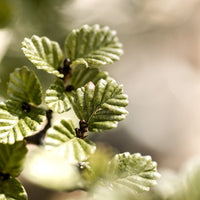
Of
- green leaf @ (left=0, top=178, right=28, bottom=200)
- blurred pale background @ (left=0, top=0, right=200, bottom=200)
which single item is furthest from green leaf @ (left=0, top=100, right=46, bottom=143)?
blurred pale background @ (left=0, top=0, right=200, bottom=200)

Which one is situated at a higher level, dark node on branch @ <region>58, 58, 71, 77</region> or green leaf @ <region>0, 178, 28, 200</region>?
dark node on branch @ <region>58, 58, 71, 77</region>

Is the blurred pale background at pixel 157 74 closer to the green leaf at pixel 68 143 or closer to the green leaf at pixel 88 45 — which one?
the green leaf at pixel 88 45

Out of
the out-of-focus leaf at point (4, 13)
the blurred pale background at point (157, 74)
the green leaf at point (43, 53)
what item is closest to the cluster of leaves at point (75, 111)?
the green leaf at point (43, 53)

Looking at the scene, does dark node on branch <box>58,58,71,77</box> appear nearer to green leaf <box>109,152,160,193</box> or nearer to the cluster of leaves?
the cluster of leaves

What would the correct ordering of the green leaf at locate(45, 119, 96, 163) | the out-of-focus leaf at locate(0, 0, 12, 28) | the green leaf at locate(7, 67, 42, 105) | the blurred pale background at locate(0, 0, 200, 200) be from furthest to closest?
A: the blurred pale background at locate(0, 0, 200, 200) < the out-of-focus leaf at locate(0, 0, 12, 28) < the green leaf at locate(7, 67, 42, 105) < the green leaf at locate(45, 119, 96, 163)

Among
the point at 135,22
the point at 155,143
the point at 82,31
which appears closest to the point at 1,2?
the point at 82,31

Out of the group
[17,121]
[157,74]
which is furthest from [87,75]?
[157,74]
